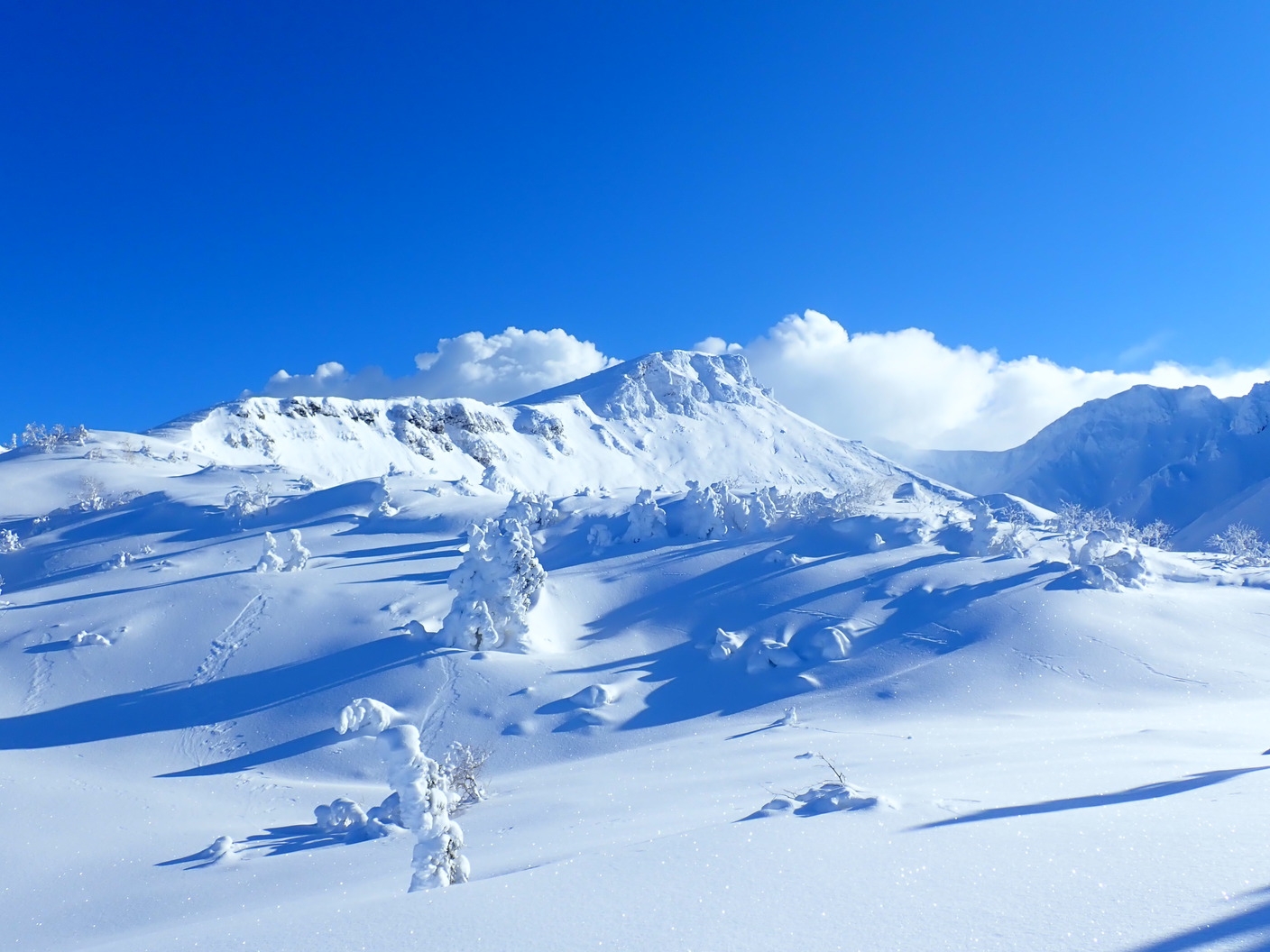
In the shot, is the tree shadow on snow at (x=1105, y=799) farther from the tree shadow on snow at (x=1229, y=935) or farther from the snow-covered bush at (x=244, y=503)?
the snow-covered bush at (x=244, y=503)

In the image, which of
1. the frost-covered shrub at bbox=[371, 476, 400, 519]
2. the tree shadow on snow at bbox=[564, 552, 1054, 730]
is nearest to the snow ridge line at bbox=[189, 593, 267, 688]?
the tree shadow on snow at bbox=[564, 552, 1054, 730]

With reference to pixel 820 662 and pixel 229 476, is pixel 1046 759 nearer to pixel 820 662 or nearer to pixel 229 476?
pixel 820 662

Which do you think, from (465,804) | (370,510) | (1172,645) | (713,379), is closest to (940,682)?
(1172,645)

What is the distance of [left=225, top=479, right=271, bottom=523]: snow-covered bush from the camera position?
1367 inches

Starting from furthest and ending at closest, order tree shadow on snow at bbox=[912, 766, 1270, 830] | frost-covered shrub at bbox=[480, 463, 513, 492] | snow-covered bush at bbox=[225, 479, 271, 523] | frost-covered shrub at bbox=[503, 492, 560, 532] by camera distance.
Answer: frost-covered shrub at bbox=[480, 463, 513, 492] < snow-covered bush at bbox=[225, 479, 271, 523] < frost-covered shrub at bbox=[503, 492, 560, 532] < tree shadow on snow at bbox=[912, 766, 1270, 830]

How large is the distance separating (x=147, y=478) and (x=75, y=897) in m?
42.0

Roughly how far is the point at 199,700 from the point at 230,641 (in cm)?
258

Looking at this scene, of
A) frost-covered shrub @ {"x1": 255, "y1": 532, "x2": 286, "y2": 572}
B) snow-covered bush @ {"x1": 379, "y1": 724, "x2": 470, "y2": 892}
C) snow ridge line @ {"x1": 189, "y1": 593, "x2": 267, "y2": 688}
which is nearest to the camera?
snow-covered bush @ {"x1": 379, "y1": 724, "x2": 470, "y2": 892}

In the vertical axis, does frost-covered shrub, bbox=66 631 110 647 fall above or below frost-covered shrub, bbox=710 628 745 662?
above

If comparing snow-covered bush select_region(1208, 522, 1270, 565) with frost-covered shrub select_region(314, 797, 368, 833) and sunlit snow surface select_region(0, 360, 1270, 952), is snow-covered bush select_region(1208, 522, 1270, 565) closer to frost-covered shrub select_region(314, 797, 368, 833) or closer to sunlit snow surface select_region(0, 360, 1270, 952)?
sunlit snow surface select_region(0, 360, 1270, 952)

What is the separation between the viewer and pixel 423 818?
7.16m

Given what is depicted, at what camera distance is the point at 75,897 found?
336 inches

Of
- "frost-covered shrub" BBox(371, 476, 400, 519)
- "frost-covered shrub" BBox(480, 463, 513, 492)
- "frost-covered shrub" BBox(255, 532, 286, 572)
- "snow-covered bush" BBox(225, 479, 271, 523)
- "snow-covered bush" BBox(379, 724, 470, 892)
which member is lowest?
"snow-covered bush" BBox(379, 724, 470, 892)

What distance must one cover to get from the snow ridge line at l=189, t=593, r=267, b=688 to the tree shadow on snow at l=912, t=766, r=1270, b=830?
1772cm
